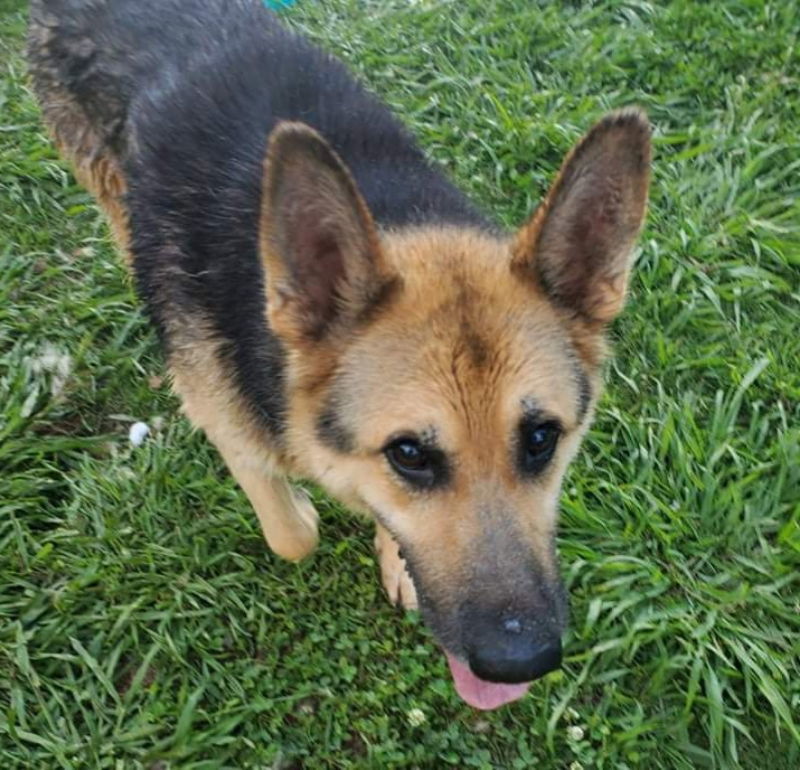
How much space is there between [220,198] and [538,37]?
3519 mm

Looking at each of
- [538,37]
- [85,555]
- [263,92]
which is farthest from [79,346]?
[538,37]

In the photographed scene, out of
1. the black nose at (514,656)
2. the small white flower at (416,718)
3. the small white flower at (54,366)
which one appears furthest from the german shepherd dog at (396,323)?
the small white flower at (54,366)

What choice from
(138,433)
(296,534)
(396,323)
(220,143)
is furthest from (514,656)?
(138,433)

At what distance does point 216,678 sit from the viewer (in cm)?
323

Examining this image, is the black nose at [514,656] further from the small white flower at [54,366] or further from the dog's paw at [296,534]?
the small white flower at [54,366]

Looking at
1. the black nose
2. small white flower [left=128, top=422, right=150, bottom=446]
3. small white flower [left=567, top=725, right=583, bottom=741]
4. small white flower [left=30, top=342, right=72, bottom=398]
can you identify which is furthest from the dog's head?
small white flower [left=30, top=342, right=72, bottom=398]

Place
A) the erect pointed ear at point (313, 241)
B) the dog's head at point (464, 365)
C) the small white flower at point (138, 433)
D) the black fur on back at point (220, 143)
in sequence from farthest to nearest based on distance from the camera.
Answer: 1. the small white flower at point (138, 433)
2. the black fur on back at point (220, 143)
3. the dog's head at point (464, 365)
4. the erect pointed ear at point (313, 241)

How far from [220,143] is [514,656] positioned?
205cm

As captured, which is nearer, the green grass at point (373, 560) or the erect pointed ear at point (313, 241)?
the erect pointed ear at point (313, 241)

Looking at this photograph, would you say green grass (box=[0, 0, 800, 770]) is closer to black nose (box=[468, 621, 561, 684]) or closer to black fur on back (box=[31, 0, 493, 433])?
black fur on back (box=[31, 0, 493, 433])

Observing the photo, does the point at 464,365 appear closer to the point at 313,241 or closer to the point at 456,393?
the point at 456,393

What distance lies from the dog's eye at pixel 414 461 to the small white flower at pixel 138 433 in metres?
1.97

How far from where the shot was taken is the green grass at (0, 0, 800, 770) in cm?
311

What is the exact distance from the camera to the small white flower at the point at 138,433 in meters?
3.96
